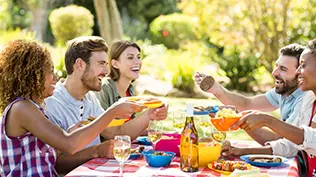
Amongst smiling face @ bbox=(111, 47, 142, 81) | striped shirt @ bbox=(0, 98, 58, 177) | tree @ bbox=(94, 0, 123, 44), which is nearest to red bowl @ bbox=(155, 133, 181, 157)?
striped shirt @ bbox=(0, 98, 58, 177)

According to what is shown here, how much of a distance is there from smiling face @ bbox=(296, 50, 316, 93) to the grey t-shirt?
1373 millimetres

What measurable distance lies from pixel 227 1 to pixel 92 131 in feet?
30.7

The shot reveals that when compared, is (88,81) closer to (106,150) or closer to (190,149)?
(106,150)

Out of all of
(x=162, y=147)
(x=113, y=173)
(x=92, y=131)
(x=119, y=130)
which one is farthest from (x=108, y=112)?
(x=119, y=130)

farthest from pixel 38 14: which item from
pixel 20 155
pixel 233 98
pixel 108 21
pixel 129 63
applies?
pixel 20 155

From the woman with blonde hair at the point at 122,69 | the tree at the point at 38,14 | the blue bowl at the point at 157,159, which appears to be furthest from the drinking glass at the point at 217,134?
the tree at the point at 38,14

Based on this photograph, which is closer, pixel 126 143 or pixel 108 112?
pixel 126 143

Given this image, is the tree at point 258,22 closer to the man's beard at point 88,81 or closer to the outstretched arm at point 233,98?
the outstretched arm at point 233,98

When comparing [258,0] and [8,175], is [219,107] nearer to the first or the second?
[8,175]

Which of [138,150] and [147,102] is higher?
[147,102]

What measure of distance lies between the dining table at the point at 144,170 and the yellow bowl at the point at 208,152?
5 cm

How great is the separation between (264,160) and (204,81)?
1.22 metres

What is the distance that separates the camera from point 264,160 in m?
3.19

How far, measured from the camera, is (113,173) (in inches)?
116
